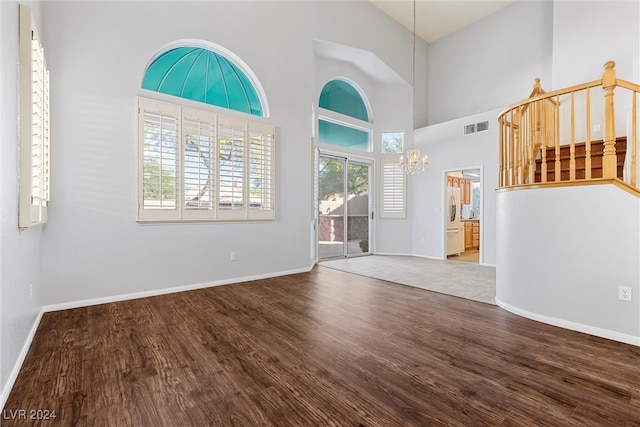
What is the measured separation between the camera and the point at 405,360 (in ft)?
6.95

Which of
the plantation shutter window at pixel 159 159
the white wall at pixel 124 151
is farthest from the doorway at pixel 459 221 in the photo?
the plantation shutter window at pixel 159 159

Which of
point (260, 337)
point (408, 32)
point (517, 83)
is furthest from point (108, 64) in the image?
point (517, 83)

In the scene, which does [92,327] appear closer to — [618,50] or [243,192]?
[243,192]

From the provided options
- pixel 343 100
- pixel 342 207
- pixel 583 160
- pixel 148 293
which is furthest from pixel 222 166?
pixel 583 160

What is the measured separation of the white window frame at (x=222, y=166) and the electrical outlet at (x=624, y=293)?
405 cm

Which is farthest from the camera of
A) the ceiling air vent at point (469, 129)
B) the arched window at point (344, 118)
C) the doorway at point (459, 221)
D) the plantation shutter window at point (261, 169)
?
the doorway at point (459, 221)

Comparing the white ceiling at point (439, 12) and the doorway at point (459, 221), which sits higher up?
the white ceiling at point (439, 12)

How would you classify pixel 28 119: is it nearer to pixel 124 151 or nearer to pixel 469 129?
pixel 124 151

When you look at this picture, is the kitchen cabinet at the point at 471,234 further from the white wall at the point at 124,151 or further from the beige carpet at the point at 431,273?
the white wall at the point at 124,151

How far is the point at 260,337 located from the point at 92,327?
62.8 inches

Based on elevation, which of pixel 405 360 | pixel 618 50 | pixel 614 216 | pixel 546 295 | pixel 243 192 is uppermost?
pixel 618 50

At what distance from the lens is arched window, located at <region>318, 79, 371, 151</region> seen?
6543 millimetres

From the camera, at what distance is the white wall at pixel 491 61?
5.92m

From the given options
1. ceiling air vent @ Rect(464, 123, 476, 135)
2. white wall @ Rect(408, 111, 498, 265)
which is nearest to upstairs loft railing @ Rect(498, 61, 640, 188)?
white wall @ Rect(408, 111, 498, 265)
